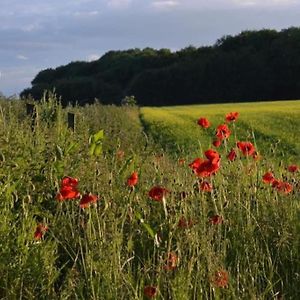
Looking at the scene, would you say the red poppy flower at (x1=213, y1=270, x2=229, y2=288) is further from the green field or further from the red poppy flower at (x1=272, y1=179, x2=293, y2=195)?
the green field

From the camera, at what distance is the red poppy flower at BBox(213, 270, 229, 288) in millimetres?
3731

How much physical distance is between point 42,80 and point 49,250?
79.8 meters

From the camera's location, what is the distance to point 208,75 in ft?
233

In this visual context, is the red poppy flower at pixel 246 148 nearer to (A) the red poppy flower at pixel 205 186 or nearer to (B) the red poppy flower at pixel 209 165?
(A) the red poppy flower at pixel 205 186

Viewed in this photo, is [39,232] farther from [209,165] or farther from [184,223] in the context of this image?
[209,165]

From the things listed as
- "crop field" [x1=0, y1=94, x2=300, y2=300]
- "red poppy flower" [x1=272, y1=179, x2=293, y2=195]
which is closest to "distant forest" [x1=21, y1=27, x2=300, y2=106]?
"crop field" [x1=0, y1=94, x2=300, y2=300]

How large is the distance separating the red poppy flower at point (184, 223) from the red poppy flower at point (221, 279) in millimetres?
551

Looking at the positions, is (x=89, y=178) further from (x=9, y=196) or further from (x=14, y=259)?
(x=14, y=259)

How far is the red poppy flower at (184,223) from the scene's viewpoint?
4.39 m

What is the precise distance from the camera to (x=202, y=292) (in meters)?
3.92

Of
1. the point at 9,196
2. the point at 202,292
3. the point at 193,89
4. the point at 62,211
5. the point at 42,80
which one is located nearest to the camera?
the point at 202,292

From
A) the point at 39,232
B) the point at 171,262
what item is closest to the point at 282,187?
the point at 171,262

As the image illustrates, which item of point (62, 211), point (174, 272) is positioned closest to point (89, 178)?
point (62, 211)

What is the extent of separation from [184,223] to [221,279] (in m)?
0.75
